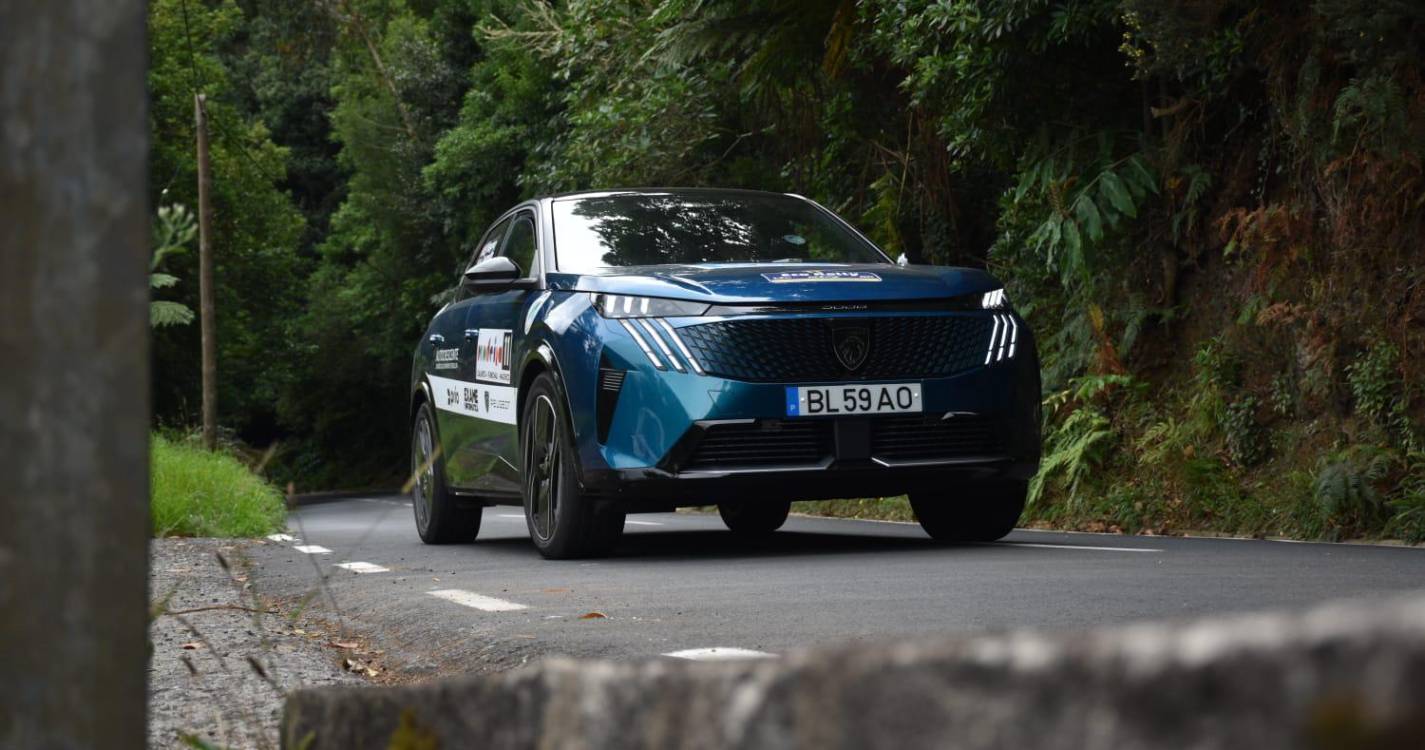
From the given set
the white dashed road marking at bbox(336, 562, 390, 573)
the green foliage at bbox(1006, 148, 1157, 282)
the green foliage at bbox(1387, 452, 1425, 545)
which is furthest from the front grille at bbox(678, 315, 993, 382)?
the green foliage at bbox(1006, 148, 1157, 282)

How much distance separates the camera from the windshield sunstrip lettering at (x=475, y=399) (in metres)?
9.22

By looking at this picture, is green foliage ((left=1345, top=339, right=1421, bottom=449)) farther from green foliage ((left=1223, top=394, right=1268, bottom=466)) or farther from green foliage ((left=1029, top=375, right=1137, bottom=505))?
green foliage ((left=1029, top=375, right=1137, bottom=505))

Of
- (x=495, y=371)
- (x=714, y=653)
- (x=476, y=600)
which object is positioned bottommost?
(x=476, y=600)

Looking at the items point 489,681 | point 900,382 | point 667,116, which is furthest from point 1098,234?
point 489,681

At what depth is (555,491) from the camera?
8.53 metres

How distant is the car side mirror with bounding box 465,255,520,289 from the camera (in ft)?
29.5

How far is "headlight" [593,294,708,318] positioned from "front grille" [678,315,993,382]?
9 centimetres

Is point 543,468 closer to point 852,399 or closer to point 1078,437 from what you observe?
point 852,399

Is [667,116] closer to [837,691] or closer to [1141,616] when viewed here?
[1141,616]

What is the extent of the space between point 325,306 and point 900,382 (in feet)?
148

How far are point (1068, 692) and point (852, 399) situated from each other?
6.95 metres

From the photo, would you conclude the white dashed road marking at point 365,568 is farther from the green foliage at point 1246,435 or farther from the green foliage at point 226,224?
the green foliage at point 226,224

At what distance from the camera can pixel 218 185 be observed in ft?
156

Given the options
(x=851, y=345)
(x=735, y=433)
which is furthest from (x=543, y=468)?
(x=851, y=345)
